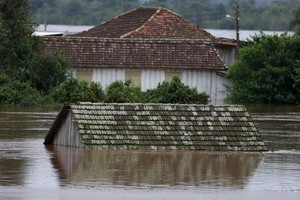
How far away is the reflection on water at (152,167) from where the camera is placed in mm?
18062

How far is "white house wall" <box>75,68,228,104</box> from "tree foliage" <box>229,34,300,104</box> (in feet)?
7.68

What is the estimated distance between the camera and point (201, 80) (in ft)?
164

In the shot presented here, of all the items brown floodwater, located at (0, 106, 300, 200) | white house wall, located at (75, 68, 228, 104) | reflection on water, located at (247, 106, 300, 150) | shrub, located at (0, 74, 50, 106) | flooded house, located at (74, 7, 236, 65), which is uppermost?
flooded house, located at (74, 7, 236, 65)

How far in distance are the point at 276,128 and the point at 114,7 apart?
113 metres

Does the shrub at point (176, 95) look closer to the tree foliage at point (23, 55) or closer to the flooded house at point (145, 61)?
the tree foliage at point (23, 55)

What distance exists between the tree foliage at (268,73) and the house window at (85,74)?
5.82 metres

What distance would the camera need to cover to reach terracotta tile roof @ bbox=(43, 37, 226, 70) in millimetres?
48500

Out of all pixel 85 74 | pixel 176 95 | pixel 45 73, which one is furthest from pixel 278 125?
pixel 85 74

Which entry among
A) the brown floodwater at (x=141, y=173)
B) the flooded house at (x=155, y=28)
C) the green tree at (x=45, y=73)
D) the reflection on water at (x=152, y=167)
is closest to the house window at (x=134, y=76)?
the green tree at (x=45, y=73)

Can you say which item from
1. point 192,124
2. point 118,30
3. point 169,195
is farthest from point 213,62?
point 169,195

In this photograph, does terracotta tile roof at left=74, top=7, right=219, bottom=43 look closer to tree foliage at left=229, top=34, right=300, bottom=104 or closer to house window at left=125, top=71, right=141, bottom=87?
house window at left=125, top=71, right=141, bottom=87

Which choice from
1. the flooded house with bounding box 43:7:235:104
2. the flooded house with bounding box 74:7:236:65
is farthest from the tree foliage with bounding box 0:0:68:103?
the flooded house with bounding box 74:7:236:65

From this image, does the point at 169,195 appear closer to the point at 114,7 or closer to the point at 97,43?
the point at 97,43

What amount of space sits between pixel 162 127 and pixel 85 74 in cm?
2552
